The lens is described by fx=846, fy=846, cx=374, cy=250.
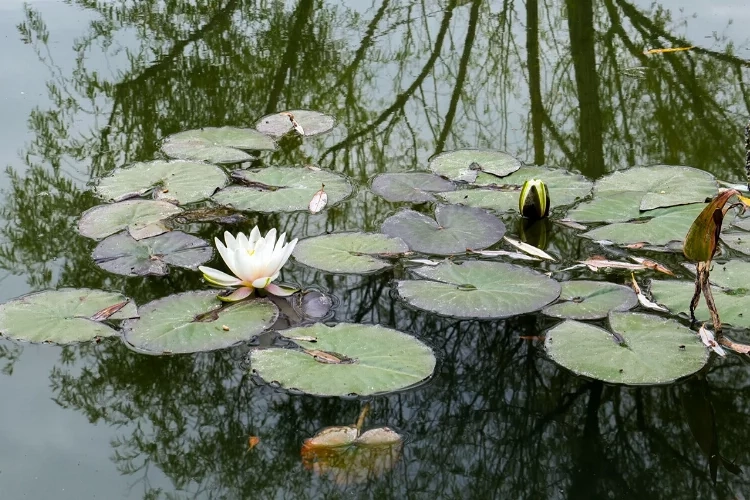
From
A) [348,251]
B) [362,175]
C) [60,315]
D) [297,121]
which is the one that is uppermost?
[297,121]

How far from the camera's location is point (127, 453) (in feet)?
7.18

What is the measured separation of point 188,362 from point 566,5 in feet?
13.5

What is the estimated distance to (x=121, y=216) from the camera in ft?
10.8

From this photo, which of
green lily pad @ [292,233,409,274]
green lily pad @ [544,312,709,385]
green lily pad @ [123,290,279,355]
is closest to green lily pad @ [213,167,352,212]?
green lily pad @ [292,233,409,274]

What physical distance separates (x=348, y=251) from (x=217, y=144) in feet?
3.83

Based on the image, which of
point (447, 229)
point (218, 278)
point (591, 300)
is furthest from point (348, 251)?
point (591, 300)

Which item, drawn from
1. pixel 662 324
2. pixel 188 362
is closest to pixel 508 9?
pixel 662 324

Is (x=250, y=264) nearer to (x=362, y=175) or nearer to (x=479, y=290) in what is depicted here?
(x=479, y=290)

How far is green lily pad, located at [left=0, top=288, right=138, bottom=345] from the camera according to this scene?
2.60m

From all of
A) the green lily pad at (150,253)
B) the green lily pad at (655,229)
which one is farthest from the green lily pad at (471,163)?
the green lily pad at (150,253)

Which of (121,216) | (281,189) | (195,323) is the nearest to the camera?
(195,323)

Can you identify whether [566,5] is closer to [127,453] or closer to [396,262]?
[396,262]

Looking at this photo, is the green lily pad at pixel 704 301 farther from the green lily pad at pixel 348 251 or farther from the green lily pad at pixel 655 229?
the green lily pad at pixel 348 251

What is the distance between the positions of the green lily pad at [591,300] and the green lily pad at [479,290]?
42 millimetres
